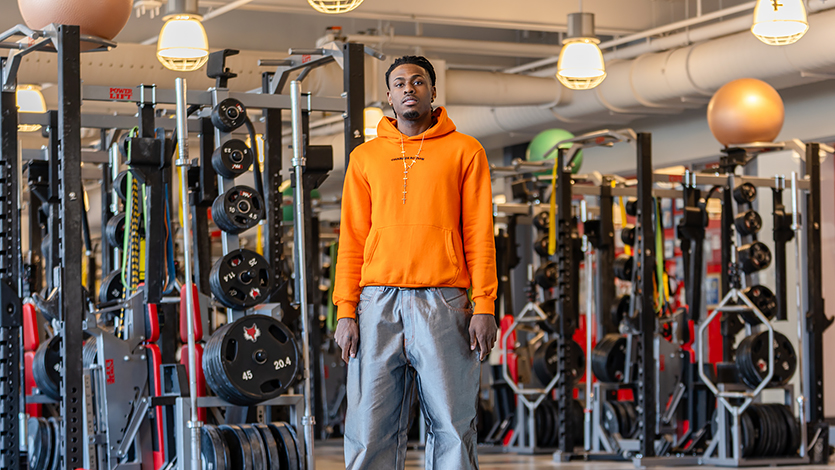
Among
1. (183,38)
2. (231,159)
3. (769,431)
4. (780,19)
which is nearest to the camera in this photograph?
(231,159)

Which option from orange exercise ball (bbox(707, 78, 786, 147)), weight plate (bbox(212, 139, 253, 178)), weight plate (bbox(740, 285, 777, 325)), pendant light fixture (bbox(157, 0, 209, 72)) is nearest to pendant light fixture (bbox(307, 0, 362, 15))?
weight plate (bbox(212, 139, 253, 178))

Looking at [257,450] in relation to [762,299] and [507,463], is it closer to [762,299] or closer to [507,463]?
[507,463]

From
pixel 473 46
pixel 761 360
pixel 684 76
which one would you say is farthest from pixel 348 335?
pixel 473 46

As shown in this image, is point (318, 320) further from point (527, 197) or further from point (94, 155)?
point (94, 155)

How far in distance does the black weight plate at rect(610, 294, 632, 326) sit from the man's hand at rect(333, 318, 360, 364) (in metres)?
A: 5.67

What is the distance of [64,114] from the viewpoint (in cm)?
474

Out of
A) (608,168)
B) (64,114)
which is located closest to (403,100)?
(64,114)

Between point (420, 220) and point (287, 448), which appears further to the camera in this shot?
point (287, 448)

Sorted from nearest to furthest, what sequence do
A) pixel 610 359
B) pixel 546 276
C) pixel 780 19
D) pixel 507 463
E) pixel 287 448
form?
pixel 287 448, pixel 780 19, pixel 507 463, pixel 610 359, pixel 546 276

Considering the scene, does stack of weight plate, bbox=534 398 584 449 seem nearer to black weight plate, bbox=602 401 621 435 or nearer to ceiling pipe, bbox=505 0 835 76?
black weight plate, bbox=602 401 621 435

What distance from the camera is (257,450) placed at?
4.90 m

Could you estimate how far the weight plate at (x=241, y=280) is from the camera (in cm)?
498

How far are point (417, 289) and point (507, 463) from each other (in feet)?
17.0

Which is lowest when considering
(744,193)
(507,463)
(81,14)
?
(507,463)
